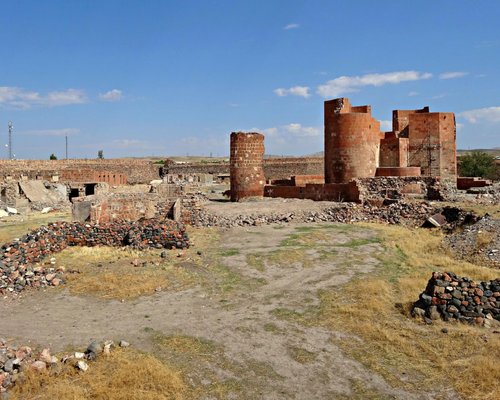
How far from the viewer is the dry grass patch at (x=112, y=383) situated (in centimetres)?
467

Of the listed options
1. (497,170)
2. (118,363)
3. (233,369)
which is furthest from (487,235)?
(497,170)

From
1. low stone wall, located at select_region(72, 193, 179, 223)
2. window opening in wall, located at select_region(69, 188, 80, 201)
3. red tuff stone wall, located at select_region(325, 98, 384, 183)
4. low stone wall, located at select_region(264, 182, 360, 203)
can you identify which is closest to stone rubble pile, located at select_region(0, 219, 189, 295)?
low stone wall, located at select_region(72, 193, 179, 223)

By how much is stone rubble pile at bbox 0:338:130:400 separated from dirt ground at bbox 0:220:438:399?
46cm

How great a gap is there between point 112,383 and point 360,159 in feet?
59.9

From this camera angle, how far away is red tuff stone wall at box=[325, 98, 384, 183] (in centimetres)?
2098

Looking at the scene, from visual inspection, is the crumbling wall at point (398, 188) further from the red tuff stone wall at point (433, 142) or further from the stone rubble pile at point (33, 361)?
the stone rubble pile at point (33, 361)

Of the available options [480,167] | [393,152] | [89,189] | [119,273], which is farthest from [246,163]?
[480,167]

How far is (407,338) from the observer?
6168 mm

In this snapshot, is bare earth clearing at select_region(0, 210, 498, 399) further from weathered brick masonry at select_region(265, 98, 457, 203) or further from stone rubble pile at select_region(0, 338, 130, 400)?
weathered brick masonry at select_region(265, 98, 457, 203)

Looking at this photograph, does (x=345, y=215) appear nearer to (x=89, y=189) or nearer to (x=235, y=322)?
(x=235, y=322)

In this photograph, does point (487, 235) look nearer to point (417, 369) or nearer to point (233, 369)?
point (417, 369)

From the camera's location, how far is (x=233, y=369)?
17.5 feet

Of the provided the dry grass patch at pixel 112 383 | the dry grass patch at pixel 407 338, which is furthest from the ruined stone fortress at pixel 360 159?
the dry grass patch at pixel 112 383

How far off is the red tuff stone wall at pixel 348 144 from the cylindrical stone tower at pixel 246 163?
3.68 m
